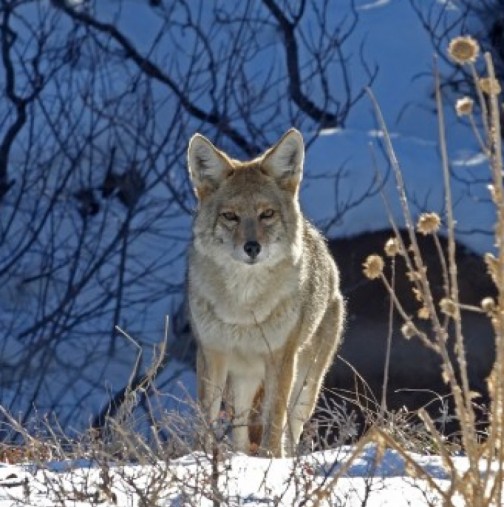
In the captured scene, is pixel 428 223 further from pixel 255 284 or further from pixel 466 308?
pixel 255 284

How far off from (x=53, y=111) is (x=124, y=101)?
109 cm

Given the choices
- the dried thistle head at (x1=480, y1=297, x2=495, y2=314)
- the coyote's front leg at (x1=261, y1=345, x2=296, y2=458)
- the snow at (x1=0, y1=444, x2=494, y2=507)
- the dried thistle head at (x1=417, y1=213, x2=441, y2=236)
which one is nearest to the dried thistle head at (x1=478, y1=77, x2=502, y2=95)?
the dried thistle head at (x1=417, y1=213, x2=441, y2=236)

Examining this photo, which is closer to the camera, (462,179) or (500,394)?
(500,394)

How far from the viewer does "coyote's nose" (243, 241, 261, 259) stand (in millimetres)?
8211

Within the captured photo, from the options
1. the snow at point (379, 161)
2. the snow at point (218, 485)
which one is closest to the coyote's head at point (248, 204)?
the snow at point (379, 161)

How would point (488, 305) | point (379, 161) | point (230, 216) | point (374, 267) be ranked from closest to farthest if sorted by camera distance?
1. point (488, 305)
2. point (374, 267)
3. point (230, 216)
4. point (379, 161)

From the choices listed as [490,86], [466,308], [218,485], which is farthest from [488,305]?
[218,485]

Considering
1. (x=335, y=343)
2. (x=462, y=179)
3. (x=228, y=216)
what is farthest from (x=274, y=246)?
(x=462, y=179)

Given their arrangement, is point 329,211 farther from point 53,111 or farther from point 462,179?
point 53,111

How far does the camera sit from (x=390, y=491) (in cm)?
Result: 464

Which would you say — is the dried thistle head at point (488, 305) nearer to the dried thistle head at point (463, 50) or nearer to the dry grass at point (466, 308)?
the dry grass at point (466, 308)

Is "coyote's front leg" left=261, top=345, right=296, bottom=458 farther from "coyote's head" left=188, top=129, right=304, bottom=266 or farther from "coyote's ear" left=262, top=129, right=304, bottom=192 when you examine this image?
"coyote's ear" left=262, top=129, right=304, bottom=192

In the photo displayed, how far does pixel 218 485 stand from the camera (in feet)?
15.0

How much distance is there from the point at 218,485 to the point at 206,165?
412cm
